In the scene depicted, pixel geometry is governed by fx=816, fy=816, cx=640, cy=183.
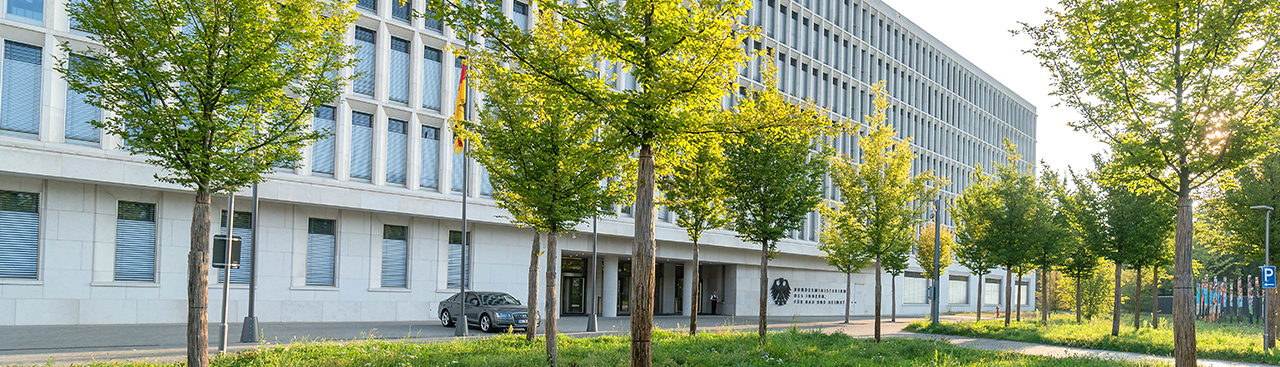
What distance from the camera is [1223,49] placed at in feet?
43.2

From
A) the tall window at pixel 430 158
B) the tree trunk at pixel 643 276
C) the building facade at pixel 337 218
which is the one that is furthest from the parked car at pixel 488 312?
the tree trunk at pixel 643 276

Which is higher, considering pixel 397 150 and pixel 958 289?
pixel 397 150

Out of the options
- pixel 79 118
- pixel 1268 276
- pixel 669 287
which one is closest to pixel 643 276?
pixel 79 118

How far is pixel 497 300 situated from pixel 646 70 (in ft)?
59.6

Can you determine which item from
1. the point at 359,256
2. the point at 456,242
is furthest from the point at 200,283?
the point at 456,242

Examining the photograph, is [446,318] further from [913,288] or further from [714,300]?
[913,288]

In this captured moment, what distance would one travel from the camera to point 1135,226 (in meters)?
28.0

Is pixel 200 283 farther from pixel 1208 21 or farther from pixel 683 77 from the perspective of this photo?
pixel 1208 21

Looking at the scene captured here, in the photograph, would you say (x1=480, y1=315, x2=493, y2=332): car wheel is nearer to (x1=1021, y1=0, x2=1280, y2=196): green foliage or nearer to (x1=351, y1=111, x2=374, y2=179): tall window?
(x1=351, y1=111, x2=374, y2=179): tall window

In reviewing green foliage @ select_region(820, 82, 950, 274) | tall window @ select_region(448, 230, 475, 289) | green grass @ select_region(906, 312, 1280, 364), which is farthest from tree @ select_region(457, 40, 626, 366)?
green grass @ select_region(906, 312, 1280, 364)

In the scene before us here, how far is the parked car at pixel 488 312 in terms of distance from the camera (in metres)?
25.2

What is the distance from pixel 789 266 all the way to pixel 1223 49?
3753cm

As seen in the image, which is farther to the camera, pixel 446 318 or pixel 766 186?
pixel 446 318

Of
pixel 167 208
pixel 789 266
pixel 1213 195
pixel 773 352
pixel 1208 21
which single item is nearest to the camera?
pixel 1208 21
